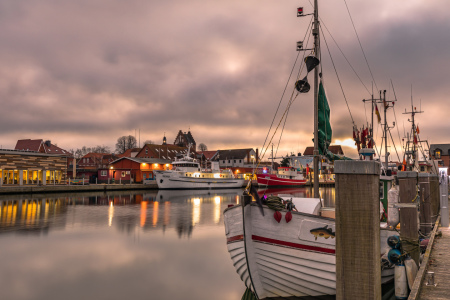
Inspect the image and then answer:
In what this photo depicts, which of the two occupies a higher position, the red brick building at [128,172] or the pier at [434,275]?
the red brick building at [128,172]

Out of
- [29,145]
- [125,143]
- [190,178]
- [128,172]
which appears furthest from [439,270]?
[125,143]

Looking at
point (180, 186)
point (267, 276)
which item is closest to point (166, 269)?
point (267, 276)

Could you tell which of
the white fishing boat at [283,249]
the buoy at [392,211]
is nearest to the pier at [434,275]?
the white fishing boat at [283,249]

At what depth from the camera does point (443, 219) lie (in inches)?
531

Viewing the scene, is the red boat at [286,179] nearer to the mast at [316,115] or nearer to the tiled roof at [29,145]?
the tiled roof at [29,145]

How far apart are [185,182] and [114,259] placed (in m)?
48.4

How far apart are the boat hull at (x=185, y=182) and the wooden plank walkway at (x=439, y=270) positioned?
172ft

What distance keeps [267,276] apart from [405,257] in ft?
10.7

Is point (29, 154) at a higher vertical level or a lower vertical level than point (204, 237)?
higher

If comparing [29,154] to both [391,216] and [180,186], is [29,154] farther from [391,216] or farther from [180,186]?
[391,216]

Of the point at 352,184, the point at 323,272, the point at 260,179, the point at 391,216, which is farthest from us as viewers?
the point at 260,179

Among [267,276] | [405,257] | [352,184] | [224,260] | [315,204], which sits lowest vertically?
[224,260]

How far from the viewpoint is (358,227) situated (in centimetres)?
444

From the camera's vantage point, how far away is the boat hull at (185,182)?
60719 mm
